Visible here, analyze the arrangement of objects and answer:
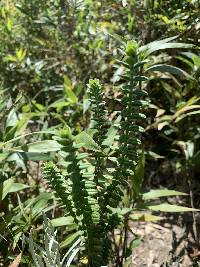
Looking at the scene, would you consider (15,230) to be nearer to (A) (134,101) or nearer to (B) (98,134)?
(B) (98,134)

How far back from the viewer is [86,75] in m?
2.59

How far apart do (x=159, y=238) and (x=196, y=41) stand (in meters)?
1.01

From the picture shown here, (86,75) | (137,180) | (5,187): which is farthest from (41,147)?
(86,75)

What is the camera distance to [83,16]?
267cm

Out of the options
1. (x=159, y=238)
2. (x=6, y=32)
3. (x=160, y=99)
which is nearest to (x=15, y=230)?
(x=159, y=238)

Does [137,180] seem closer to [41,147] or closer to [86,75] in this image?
[41,147]

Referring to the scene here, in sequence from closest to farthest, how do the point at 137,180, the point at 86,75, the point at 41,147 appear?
the point at 41,147, the point at 137,180, the point at 86,75

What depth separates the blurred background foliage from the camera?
6.81ft

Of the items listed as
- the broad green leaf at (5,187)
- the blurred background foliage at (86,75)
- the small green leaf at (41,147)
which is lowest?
the broad green leaf at (5,187)

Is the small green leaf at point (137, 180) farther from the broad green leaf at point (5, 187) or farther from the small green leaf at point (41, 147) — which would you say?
the broad green leaf at point (5, 187)

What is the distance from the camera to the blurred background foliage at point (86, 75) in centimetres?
208

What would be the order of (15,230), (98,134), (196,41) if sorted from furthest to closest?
(196,41), (15,230), (98,134)

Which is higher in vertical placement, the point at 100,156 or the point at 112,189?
the point at 100,156

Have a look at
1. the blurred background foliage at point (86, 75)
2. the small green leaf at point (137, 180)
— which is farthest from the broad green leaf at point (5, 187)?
the small green leaf at point (137, 180)
